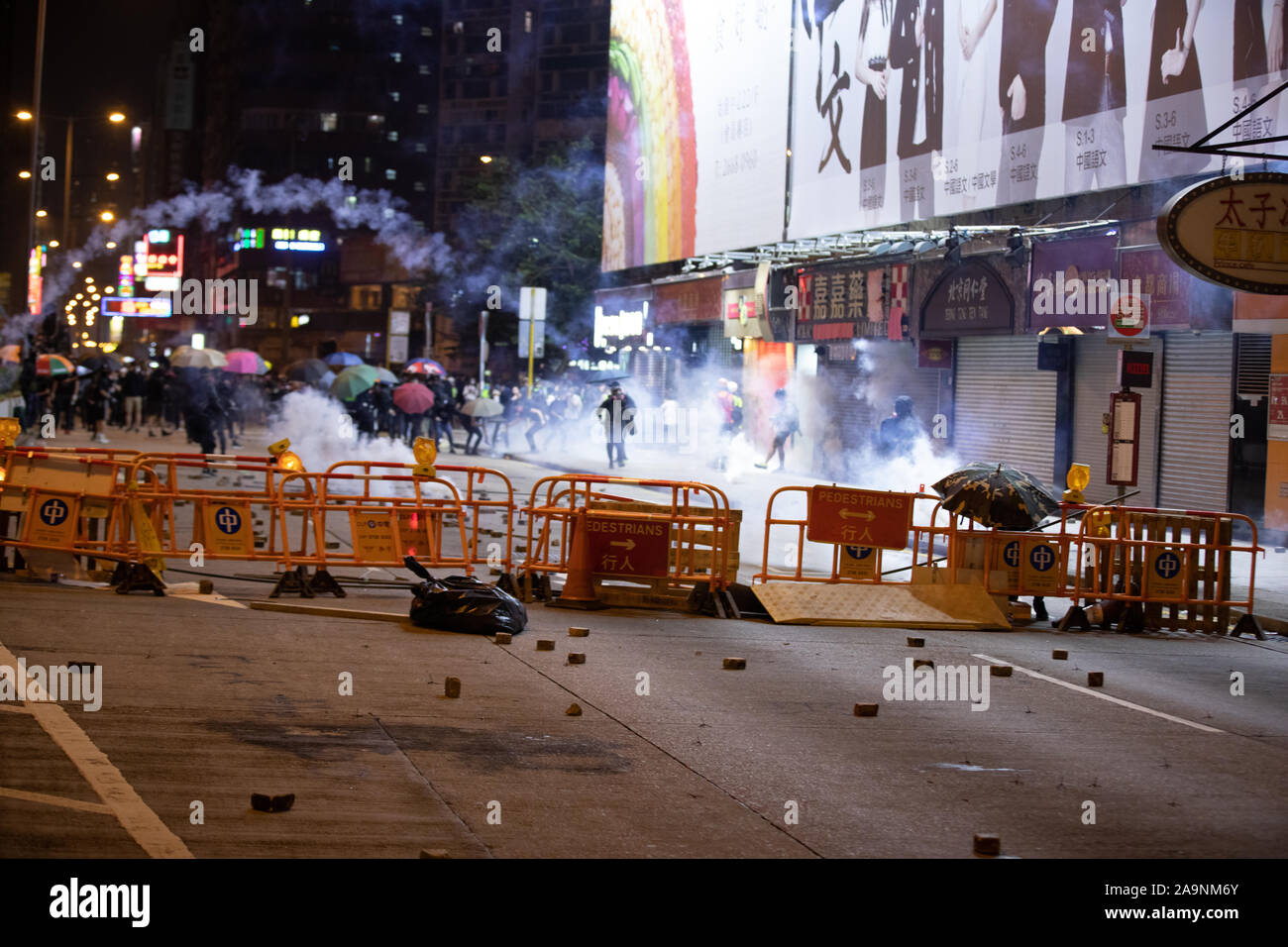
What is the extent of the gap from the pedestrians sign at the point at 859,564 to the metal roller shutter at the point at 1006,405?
12.2m

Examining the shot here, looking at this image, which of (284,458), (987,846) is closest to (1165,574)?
(284,458)

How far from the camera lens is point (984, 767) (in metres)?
7.64

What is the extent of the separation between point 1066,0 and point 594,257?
35.4m

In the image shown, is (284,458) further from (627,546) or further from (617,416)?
(617,416)

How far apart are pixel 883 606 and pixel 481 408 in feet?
80.1

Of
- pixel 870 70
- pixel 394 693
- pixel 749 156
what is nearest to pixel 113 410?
pixel 749 156

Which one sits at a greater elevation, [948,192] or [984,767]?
[948,192]

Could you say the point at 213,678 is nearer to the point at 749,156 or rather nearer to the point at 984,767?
the point at 984,767

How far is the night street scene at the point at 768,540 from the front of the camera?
19.9 ft

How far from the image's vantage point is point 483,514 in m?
21.7

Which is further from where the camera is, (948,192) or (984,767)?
(948,192)

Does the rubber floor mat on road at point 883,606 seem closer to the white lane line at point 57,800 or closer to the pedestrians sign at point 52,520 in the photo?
the pedestrians sign at point 52,520

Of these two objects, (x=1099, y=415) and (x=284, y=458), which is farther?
(x=1099, y=415)

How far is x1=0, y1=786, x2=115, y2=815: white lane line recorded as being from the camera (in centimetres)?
595
